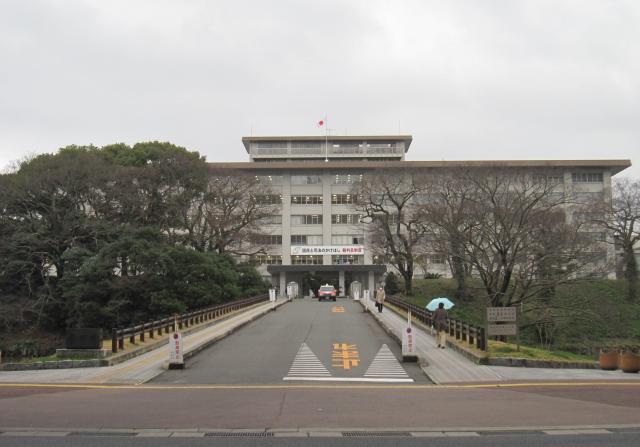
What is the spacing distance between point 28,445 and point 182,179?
1789 inches

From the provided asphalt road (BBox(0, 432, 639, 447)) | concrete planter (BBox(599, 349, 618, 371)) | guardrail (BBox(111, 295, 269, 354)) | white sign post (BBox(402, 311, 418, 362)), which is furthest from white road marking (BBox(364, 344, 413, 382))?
asphalt road (BBox(0, 432, 639, 447))

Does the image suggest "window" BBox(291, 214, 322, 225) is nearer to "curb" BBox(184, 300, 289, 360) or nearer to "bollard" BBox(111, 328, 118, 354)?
"curb" BBox(184, 300, 289, 360)

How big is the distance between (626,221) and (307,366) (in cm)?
→ 4553

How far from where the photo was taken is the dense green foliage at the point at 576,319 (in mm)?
36925

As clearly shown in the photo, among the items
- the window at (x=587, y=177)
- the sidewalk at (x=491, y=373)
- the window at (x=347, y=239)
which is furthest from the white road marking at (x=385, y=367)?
the window at (x=587, y=177)

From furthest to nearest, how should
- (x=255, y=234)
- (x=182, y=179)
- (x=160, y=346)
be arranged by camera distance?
1. (x=255, y=234)
2. (x=182, y=179)
3. (x=160, y=346)

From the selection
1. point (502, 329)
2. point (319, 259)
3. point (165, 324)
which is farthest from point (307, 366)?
point (319, 259)

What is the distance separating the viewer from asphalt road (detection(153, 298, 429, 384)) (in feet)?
51.5

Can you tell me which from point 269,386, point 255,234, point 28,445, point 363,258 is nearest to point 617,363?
point 269,386

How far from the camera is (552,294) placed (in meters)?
39.5

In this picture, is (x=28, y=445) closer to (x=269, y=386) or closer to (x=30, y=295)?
(x=269, y=386)

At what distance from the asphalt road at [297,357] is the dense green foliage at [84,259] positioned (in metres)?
15.4

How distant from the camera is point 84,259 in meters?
42.9

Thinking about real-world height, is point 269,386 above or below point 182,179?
below
